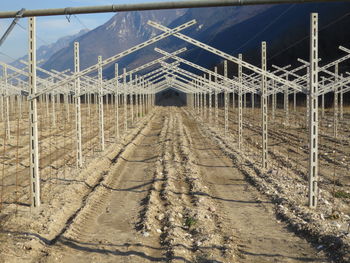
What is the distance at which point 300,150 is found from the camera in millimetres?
17500

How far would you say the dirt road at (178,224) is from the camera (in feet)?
21.8

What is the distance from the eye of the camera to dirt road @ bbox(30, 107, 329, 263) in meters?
6.65

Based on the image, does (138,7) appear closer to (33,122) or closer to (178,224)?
(178,224)

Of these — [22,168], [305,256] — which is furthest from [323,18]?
[305,256]

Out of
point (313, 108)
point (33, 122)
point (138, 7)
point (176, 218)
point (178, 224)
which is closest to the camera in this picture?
point (138, 7)

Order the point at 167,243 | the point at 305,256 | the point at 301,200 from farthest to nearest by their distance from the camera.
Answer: the point at 301,200 → the point at 167,243 → the point at 305,256

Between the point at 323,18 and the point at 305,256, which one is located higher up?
the point at 323,18

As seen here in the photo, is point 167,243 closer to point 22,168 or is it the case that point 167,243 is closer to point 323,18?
point 22,168

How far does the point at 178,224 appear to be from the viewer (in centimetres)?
812

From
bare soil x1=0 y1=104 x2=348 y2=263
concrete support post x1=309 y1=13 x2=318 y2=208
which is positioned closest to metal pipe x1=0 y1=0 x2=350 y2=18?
bare soil x1=0 y1=104 x2=348 y2=263

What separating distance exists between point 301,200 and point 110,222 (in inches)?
164

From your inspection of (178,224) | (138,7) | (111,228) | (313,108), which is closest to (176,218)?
(178,224)

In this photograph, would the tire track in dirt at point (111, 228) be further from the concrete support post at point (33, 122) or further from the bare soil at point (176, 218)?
the concrete support post at point (33, 122)

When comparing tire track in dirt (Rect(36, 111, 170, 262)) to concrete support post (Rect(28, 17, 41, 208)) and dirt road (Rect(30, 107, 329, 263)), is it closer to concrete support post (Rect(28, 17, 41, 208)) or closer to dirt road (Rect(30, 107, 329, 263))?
dirt road (Rect(30, 107, 329, 263))
